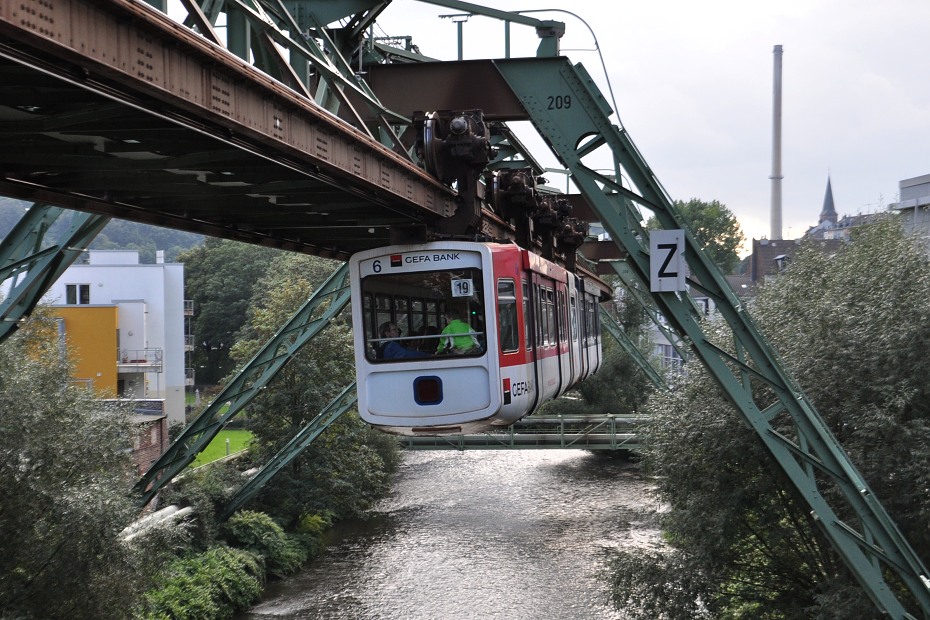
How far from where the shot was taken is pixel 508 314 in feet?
33.7

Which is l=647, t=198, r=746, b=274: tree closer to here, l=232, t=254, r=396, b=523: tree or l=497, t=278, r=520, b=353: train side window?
l=232, t=254, r=396, b=523: tree

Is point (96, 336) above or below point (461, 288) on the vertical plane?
above

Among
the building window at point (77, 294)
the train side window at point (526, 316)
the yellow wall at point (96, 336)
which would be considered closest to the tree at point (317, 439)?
the yellow wall at point (96, 336)

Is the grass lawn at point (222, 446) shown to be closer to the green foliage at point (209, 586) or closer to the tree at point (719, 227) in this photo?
the green foliage at point (209, 586)

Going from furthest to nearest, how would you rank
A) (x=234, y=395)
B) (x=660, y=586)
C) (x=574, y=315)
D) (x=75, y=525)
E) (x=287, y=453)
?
(x=287, y=453)
(x=234, y=395)
(x=574, y=315)
(x=660, y=586)
(x=75, y=525)

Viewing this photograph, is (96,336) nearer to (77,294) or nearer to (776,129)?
(77,294)

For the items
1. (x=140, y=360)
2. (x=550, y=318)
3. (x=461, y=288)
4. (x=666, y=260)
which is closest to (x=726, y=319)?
(x=666, y=260)

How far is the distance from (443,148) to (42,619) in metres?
7.43

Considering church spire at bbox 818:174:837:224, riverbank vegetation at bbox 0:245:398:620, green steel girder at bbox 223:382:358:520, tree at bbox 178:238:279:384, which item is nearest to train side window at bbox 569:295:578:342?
riverbank vegetation at bbox 0:245:398:620

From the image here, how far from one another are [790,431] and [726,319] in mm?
4510

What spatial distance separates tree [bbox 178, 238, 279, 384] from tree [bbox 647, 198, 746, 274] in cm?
2806

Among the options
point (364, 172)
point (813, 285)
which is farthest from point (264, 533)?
point (364, 172)

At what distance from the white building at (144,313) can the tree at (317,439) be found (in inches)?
586

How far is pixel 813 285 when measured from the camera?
1498 centimetres
